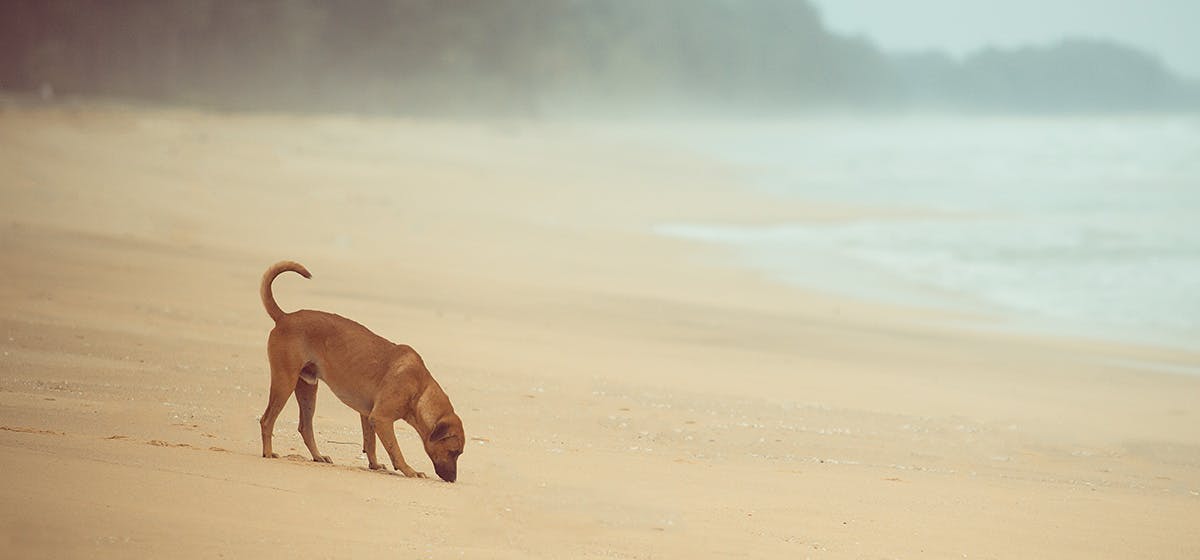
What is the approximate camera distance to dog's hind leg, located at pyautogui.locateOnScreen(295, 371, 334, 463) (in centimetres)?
579

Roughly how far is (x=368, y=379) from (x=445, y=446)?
434 millimetres

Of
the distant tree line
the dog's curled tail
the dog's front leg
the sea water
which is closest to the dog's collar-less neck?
the dog's front leg

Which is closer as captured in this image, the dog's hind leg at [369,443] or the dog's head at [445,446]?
Result: the dog's head at [445,446]

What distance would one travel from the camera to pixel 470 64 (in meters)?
67.6

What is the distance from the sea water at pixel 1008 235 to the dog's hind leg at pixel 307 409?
32.9 ft

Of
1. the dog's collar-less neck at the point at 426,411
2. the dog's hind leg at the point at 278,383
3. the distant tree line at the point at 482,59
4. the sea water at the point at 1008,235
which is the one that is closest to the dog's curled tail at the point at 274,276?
the dog's hind leg at the point at 278,383

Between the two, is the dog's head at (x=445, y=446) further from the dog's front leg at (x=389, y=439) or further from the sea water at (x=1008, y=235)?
the sea water at (x=1008, y=235)

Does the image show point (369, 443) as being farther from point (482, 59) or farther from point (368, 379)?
point (482, 59)

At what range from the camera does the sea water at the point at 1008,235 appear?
16094 millimetres

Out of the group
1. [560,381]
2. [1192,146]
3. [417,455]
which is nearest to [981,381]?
[560,381]

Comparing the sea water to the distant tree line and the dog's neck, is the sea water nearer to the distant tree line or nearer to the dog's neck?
the dog's neck

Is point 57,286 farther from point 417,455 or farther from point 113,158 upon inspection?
point 113,158

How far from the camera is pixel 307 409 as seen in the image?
582 cm

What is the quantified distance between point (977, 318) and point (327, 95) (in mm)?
46090
